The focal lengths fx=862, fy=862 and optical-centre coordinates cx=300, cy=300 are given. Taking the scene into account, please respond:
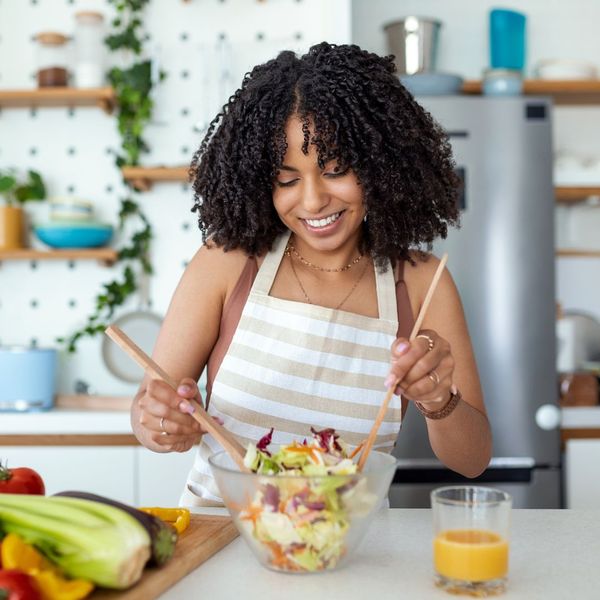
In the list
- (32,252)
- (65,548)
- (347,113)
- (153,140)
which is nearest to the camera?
(65,548)

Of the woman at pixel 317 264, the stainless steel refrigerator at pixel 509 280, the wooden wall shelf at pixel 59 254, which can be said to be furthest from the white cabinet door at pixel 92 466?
the woman at pixel 317 264

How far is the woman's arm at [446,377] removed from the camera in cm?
111

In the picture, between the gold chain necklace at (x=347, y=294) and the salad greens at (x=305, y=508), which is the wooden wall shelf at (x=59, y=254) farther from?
the salad greens at (x=305, y=508)

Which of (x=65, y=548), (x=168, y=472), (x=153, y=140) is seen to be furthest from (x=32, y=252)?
(x=65, y=548)

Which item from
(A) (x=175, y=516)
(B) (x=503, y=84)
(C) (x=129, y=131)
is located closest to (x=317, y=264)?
(A) (x=175, y=516)

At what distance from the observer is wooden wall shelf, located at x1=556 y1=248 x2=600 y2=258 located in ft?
10.6

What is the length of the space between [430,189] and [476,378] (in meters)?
0.35

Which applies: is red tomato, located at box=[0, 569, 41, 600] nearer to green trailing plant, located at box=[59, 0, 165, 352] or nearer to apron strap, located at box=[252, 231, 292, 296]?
apron strap, located at box=[252, 231, 292, 296]

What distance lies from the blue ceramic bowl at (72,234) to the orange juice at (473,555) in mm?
2313

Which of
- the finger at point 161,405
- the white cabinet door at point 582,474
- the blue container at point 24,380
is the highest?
the finger at point 161,405

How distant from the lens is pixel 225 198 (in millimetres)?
1571

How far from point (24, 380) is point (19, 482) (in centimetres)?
168

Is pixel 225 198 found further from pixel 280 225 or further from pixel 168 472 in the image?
pixel 168 472

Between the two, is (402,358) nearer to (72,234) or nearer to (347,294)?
(347,294)
